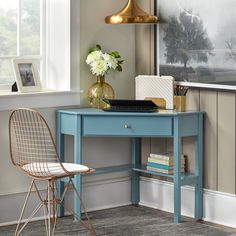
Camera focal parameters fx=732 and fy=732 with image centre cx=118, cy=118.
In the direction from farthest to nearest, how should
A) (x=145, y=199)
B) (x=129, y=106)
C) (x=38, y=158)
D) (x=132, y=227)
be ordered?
(x=145, y=199)
(x=129, y=106)
(x=132, y=227)
(x=38, y=158)

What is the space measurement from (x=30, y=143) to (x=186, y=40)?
1.35 metres

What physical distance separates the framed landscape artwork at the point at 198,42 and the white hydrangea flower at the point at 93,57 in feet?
1.59

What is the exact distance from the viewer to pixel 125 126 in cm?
518

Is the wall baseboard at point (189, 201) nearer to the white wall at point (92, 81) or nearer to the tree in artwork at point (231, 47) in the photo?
the white wall at point (92, 81)

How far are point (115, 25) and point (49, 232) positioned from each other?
1.88 meters

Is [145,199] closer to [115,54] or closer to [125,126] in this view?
[125,126]

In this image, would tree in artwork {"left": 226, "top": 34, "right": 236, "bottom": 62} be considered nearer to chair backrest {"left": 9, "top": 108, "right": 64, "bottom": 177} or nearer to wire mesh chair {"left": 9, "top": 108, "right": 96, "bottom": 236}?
wire mesh chair {"left": 9, "top": 108, "right": 96, "bottom": 236}

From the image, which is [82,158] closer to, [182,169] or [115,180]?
[115,180]

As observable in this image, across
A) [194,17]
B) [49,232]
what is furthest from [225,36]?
[49,232]

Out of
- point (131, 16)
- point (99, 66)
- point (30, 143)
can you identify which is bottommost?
point (30, 143)

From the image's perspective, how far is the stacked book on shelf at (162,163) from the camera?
17.4 ft

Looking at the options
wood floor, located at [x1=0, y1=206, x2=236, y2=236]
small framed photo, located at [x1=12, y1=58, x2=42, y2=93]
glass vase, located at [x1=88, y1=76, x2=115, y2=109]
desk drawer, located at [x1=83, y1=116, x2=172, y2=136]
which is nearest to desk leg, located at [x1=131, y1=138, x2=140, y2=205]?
wood floor, located at [x1=0, y1=206, x2=236, y2=236]

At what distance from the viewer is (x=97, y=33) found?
558cm

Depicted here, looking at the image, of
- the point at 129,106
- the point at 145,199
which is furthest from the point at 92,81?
the point at 145,199
